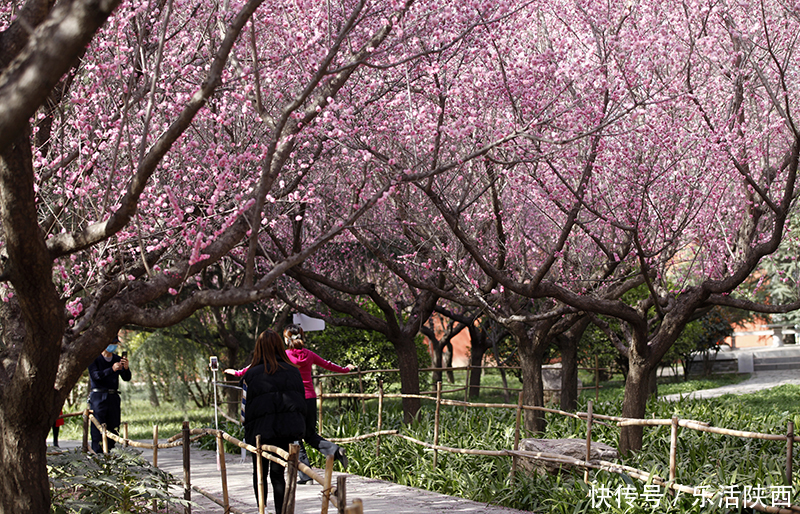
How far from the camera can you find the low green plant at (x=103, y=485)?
19.0ft

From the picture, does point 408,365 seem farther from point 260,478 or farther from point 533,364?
point 260,478

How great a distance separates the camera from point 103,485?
597cm

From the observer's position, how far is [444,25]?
738cm

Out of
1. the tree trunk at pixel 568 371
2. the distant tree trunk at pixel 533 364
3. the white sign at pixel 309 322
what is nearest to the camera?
the distant tree trunk at pixel 533 364

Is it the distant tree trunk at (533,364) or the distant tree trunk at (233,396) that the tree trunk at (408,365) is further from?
the distant tree trunk at (233,396)

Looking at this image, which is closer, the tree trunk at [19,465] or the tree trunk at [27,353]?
the tree trunk at [27,353]

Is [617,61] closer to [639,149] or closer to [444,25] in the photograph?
[639,149]

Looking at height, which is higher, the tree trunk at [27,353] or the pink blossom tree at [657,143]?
the pink blossom tree at [657,143]

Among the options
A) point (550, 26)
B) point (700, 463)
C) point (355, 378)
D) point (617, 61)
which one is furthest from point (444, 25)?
point (355, 378)

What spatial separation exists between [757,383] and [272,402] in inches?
730

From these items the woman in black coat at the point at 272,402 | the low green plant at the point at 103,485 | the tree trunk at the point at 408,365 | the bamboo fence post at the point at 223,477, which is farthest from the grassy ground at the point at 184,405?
the woman in black coat at the point at 272,402

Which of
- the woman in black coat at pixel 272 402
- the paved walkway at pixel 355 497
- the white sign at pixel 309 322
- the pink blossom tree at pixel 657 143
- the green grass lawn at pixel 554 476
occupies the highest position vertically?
the pink blossom tree at pixel 657 143

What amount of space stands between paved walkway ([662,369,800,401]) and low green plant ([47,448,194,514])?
1389cm

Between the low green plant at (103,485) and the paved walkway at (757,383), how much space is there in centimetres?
1389
